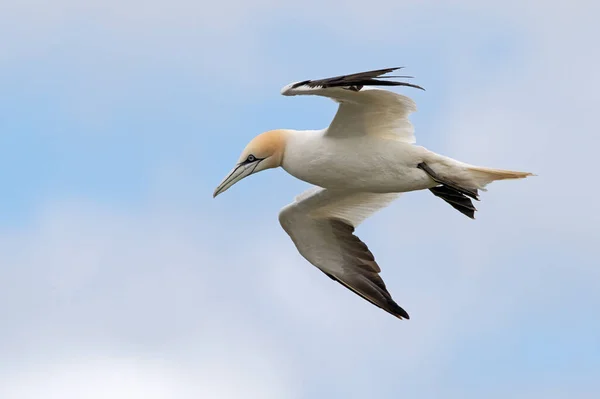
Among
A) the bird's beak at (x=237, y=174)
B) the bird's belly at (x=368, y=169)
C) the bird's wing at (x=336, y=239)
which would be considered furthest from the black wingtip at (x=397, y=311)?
the bird's beak at (x=237, y=174)

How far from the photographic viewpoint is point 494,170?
50.0 ft

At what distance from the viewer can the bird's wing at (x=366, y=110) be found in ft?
46.3

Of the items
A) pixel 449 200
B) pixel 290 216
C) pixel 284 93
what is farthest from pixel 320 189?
pixel 284 93

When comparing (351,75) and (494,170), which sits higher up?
(351,75)

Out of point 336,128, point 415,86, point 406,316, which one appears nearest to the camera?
point 415,86

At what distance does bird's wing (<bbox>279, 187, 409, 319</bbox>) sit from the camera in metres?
16.6

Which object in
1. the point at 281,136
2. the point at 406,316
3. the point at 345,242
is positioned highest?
the point at 281,136

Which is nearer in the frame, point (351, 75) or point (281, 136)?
point (351, 75)

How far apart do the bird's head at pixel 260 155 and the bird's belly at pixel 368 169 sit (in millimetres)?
303

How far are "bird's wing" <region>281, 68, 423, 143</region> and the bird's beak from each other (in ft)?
3.60

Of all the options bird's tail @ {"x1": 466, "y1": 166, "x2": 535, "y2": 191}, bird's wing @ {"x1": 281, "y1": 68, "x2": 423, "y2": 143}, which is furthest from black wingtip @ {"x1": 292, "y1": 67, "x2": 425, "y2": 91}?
bird's tail @ {"x1": 466, "y1": 166, "x2": 535, "y2": 191}

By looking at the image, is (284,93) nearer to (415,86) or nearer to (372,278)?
(415,86)

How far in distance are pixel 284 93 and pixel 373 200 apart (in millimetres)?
3501

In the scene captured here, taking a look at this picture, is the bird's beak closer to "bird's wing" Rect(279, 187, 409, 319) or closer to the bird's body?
the bird's body
